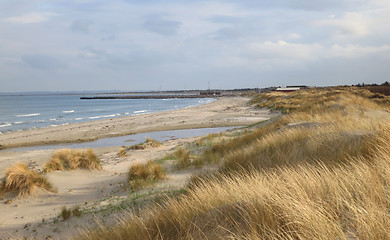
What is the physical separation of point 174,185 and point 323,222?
5.37 metres

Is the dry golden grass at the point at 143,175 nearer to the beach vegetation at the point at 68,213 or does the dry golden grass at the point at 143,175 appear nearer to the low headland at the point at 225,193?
the low headland at the point at 225,193

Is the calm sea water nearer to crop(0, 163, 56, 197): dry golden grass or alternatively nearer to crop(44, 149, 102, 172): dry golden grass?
crop(44, 149, 102, 172): dry golden grass

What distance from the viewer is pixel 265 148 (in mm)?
7777

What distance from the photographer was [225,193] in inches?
138

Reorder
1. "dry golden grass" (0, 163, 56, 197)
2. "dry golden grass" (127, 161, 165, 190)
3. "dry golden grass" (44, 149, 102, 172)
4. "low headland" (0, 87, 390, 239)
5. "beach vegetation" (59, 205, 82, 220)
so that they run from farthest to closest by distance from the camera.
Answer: "dry golden grass" (44, 149, 102, 172)
"dry golden grass" (127, 161, 165, 190)
"dry golden grass" (0, 163, 56, 197)
"beach vegetation" (59, 205, 82, 220)
"low headland" (0, 87, 390, 239)

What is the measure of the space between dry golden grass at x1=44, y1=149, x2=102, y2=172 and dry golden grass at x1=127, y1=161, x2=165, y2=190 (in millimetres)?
2755

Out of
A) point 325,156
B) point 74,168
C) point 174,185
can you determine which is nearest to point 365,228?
point 325,156

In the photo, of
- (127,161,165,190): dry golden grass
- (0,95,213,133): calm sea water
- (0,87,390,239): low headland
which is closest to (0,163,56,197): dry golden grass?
(0,87,390,239): low headland

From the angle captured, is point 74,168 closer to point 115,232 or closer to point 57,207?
point 57,207

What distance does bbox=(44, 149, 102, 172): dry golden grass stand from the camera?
994cm

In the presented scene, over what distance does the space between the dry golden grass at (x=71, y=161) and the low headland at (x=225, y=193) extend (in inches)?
1.4

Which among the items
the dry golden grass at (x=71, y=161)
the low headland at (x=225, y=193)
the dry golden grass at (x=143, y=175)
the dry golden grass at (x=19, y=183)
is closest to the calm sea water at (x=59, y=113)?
the low headland at (x=225, y=193)

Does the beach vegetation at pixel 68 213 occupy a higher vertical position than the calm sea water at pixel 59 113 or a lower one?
higher

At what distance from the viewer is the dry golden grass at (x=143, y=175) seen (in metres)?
7.62
